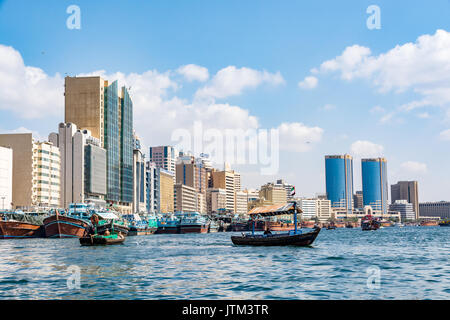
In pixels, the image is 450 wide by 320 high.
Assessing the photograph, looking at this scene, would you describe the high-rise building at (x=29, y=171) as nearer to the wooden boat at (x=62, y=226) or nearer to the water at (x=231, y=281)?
the wooden boat at (x=62, y=226)

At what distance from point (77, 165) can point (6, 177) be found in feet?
101

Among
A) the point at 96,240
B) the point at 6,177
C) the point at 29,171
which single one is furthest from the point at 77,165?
the point at 96,240

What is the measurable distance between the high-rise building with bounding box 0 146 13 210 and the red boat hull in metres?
40.7

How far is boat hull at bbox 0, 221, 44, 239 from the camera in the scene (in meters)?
109

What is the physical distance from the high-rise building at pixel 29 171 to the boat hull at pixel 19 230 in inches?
1585

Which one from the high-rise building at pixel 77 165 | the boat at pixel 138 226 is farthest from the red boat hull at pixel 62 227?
the high-rise building at pixel 77 165

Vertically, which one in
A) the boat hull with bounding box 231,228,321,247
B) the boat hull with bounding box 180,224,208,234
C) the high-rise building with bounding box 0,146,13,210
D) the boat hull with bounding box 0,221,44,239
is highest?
the high-rise building with bounding box 0,146,13,210

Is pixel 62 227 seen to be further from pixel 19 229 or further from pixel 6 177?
pixel 6 177

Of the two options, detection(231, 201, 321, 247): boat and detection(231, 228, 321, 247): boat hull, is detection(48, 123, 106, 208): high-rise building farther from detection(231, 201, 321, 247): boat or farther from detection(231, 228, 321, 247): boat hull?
→ detection(231, 228, 321, 247): boat hull

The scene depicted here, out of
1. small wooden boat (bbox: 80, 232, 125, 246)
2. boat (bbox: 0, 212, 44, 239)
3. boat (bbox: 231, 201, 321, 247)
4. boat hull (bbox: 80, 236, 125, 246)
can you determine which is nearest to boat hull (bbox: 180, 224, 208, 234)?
boat (bbox: 0, 212, 44, 239)
